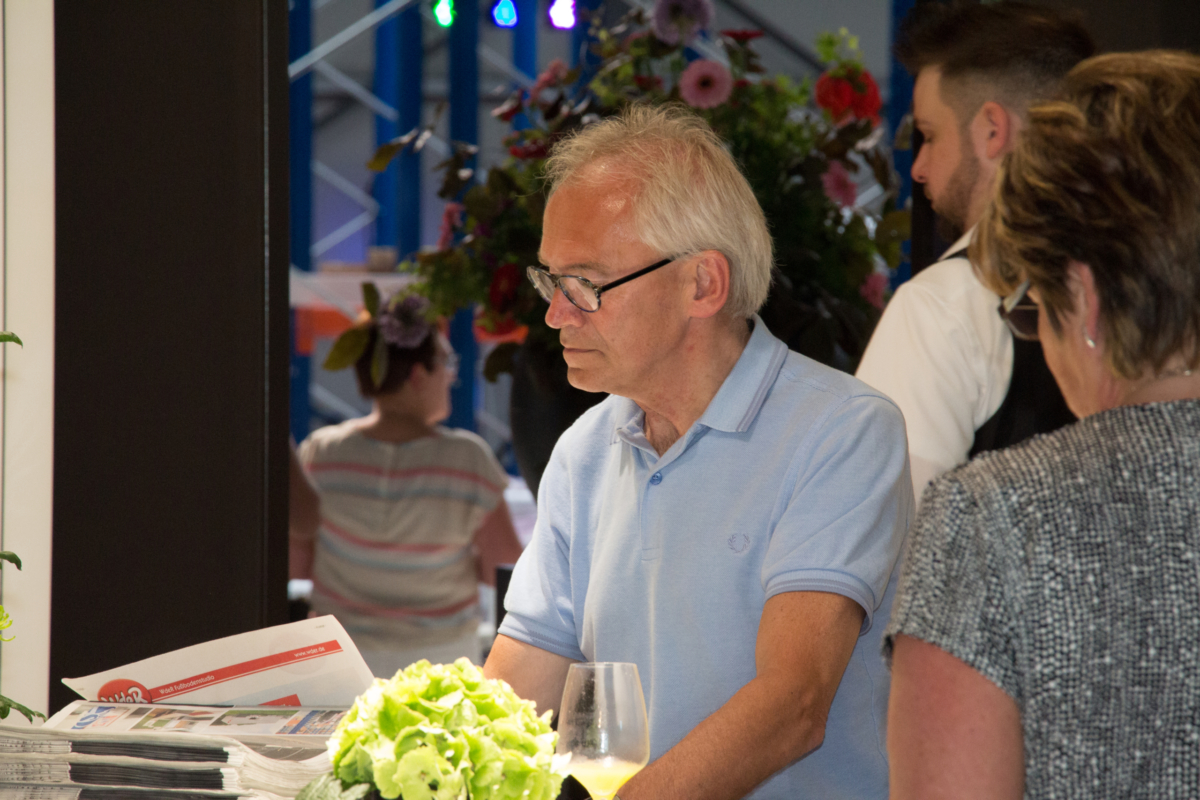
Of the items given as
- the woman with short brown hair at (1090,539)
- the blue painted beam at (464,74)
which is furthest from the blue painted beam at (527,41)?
the woman with short brown hair at (1090,539)

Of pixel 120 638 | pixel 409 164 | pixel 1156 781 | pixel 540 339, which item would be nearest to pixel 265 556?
pixel 120 638

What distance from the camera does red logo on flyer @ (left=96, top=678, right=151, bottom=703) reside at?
124 cm

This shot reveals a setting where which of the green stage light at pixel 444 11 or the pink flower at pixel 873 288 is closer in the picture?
the green stage light at pixel 444 11

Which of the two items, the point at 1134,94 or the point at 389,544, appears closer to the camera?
the point at 1134,94

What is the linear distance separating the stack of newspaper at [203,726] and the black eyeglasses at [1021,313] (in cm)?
68

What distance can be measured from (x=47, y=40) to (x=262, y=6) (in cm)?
32

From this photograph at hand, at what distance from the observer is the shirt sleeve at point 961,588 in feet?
2.60

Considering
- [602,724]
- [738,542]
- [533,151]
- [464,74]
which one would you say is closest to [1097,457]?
[602,724]

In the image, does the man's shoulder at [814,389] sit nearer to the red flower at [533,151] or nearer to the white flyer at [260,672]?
the white flyer at [260,672]

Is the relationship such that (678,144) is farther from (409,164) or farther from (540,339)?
(409,164)

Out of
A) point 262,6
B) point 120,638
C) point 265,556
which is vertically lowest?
point 120,638

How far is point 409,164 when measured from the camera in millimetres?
4230

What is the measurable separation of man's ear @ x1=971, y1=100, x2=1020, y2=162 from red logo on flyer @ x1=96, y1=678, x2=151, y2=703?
56.3 inches

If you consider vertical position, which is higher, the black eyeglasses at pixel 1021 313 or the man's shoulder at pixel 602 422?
the black eyeglasses at pixel 1021 313
